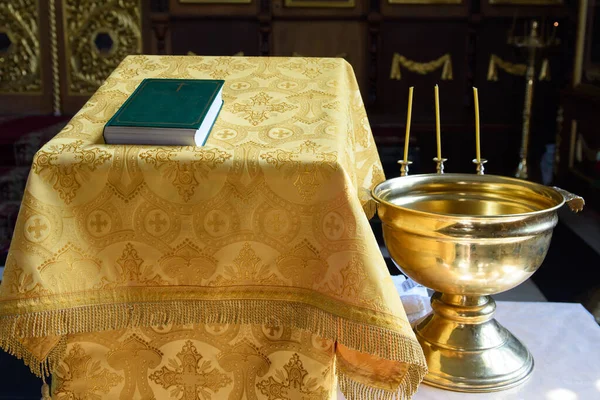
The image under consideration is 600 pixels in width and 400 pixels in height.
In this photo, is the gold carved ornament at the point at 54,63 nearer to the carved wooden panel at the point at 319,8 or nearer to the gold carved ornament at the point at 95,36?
the gold carved ornament at the point at 95,36

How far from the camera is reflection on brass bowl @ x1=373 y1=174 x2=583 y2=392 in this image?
103 centimetres

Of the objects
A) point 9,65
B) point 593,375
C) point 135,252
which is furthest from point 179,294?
point 9,65

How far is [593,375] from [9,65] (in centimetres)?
367

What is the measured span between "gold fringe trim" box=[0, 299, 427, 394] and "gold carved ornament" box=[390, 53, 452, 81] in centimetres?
320

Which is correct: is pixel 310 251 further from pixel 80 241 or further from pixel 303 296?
pixel 80 241

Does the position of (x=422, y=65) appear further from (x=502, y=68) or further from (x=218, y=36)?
(x=218, y=36)

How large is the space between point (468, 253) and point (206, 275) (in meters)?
0.36

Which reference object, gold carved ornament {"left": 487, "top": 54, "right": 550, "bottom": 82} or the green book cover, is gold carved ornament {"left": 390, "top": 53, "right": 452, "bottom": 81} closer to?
gold carved ornament {"left": 487, "top": 54, "right": 550, "bottom": 82}

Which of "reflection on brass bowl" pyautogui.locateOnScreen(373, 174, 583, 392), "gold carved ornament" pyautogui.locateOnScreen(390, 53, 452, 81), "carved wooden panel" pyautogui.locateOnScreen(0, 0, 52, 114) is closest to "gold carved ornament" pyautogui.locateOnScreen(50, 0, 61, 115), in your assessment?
"carved wooden panel" pyautogui.locateOnScreen(0, 0, 52, 114)

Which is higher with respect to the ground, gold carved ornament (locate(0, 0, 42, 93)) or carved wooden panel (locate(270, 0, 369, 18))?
carved wooden panel (locate(270, 0, 369, 18))

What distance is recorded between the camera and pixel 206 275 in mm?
945

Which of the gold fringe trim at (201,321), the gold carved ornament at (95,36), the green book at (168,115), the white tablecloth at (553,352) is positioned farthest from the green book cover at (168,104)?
the gold carved ornament at (95,36)

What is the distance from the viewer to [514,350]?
1.17 meters

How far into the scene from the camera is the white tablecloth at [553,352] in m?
1.10
